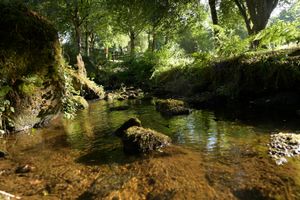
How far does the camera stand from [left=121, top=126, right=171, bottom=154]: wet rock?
237 inches

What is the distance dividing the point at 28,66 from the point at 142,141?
2925mm

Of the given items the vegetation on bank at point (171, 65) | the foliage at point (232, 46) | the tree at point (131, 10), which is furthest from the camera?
the tree at point (131, 10)

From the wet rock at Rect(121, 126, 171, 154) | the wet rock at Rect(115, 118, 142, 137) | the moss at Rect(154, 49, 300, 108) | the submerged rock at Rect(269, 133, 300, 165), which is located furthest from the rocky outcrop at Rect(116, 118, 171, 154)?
the moss at Rect(154, 49, 300, 108)

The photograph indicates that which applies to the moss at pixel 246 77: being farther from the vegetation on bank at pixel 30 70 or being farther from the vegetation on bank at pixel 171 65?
the vegetation on bank at pixel 30 70

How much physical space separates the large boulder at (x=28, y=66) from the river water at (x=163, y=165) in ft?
2.75

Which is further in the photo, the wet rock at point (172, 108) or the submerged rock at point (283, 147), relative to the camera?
the wet rock at point (172, 108)

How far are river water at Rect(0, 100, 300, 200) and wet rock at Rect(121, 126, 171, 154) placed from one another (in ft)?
0.80

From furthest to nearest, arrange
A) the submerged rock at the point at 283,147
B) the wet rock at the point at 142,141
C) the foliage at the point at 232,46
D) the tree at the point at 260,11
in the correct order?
the tree at the point at 260,11 → the foliage at the point at 232,46 → the wet rock at the point at 142,141 → the submerged rock at the point at 283,147

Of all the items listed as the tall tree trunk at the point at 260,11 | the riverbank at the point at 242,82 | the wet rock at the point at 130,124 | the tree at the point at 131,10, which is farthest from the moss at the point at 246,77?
the tree at the point at 131,10

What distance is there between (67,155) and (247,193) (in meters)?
3.76

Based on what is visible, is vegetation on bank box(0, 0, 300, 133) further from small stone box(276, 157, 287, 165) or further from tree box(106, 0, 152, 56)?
small stone box(276, 157, 287, 165)

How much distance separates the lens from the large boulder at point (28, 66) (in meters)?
6.20

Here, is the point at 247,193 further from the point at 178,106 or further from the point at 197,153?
the point at 178,106

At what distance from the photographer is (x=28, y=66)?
20.8 ft
